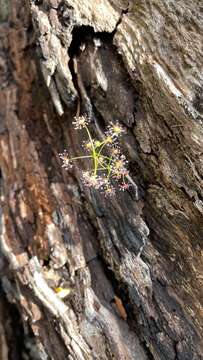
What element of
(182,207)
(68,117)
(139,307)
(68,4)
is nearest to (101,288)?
(139,307)

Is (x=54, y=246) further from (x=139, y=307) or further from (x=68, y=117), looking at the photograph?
(x=68, y=117)

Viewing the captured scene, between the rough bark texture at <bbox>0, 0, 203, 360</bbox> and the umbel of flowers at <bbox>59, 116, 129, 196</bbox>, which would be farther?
the umbel of flowers at <bbox>59, 116, 129, 196</bbox>

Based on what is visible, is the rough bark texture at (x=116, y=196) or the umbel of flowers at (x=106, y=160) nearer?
the rough bark texture at (x=116, y=196)

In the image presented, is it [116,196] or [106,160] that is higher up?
[106,160]
